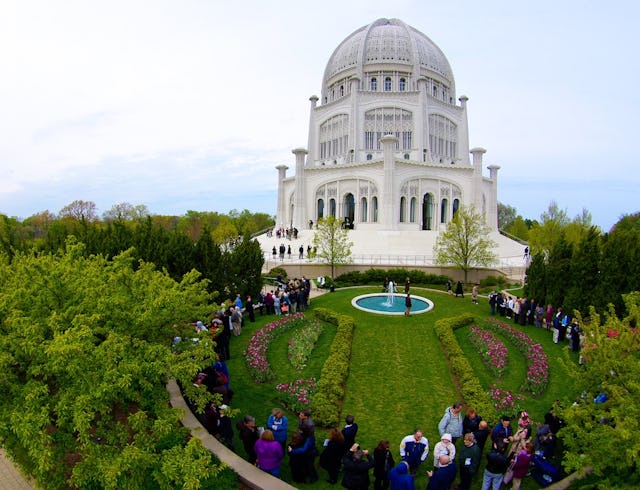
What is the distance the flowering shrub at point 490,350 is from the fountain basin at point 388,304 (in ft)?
11.1

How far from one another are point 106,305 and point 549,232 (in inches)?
1423

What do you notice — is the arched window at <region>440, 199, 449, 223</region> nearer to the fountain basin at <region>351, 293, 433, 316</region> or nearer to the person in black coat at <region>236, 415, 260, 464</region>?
the fountain basin at <region>351, 293, 433, 316</region>

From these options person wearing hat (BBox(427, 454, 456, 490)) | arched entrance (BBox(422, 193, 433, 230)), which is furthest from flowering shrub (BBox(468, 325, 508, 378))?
arched entrance (BBox(422, 193, 433, 230))

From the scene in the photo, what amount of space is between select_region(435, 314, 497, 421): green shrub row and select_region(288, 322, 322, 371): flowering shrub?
4.44 meters

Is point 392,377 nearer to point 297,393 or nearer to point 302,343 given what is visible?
point 297,393

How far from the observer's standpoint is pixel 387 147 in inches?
1687

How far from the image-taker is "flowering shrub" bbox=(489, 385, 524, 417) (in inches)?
371

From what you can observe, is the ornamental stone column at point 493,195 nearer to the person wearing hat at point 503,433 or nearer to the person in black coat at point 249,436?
the person wearing hat at point 503,433

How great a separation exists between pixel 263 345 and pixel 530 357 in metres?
8.48

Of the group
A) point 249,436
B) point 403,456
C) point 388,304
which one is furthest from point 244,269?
point 403,456

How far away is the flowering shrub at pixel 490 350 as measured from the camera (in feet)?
39.1

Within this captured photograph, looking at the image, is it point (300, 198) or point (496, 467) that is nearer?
point (496, 467)

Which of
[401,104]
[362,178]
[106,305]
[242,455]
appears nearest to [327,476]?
[242,455]

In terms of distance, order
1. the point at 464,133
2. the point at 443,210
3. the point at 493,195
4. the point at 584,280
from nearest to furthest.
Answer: the point at 584,280 < the point at 443,210 < the point at 493,195 < the point at 464,133
